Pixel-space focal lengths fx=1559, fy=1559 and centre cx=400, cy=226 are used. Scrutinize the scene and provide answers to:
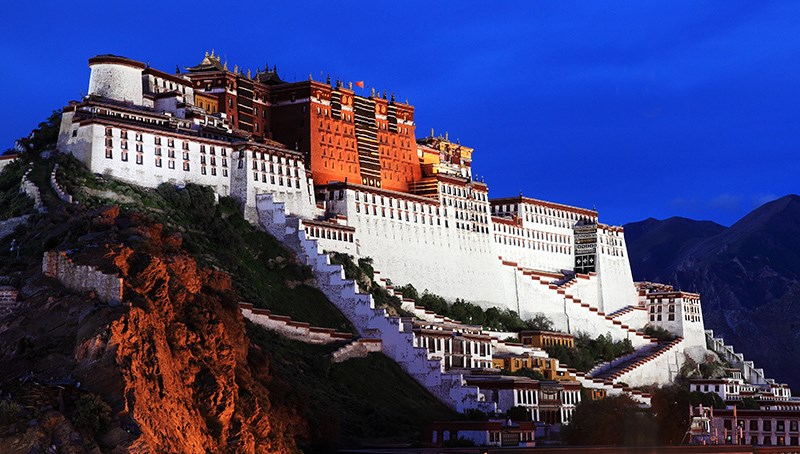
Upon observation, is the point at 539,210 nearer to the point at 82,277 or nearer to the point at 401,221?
the point at 401,221

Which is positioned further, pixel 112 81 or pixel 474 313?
pixel 474 313

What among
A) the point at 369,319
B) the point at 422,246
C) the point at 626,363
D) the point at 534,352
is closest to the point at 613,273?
the point at 626,363

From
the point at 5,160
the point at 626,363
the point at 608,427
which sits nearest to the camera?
the point at 608,427

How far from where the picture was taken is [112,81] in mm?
93938

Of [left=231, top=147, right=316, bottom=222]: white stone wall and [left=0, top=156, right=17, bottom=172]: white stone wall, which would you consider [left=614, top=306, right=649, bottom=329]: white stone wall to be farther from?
[left=0, top=156, right=17, bottom=172]: white stone wall

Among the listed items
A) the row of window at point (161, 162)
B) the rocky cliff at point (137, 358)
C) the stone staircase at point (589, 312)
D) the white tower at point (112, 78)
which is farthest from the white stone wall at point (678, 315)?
the rocky cliff at point (137, 358)

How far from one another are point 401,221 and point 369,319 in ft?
52.1

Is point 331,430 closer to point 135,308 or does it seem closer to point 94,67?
point 135,308

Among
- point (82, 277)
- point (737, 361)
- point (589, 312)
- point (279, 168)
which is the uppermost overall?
point (279, 168)

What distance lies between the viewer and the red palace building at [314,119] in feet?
340

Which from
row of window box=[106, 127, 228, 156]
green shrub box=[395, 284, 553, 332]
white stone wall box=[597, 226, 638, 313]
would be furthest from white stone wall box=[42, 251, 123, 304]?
white stone wall box=[597, 226, 638, 313]

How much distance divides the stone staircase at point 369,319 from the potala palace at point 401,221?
8cm

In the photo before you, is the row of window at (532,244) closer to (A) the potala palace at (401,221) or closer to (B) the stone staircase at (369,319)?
(A) the potala palace at (401,221)

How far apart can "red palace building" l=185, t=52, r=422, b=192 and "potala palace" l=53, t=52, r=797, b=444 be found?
143mm
